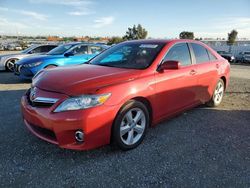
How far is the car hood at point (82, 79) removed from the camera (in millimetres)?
2959

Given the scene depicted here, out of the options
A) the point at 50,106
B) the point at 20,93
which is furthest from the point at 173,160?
the point at 20,93

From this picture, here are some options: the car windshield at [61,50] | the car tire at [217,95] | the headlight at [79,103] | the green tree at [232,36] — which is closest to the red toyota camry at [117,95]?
the headlight at [79,103]

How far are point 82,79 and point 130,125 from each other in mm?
933

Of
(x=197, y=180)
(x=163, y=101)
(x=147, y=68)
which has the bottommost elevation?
(x=197, y=180)

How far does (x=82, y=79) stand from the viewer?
3.18 m

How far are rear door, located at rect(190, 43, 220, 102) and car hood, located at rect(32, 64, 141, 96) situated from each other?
1706 millimetres

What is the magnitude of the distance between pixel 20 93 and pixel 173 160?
5113 millimetres

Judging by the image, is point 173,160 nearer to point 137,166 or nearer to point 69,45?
point 137,166

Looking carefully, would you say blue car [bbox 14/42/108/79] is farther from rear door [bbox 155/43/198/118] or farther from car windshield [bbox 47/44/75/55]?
rear door [bbox 155/43/198/118]

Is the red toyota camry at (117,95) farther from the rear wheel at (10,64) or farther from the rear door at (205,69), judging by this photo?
the rear wheel at (10,64)

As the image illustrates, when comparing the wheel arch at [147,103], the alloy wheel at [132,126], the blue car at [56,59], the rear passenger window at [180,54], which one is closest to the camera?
the alloy wheel at [132,126]

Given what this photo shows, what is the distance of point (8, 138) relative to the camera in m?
3.65

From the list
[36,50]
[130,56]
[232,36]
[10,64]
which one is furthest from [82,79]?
[232,36]

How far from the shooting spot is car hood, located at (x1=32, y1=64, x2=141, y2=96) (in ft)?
9.71
